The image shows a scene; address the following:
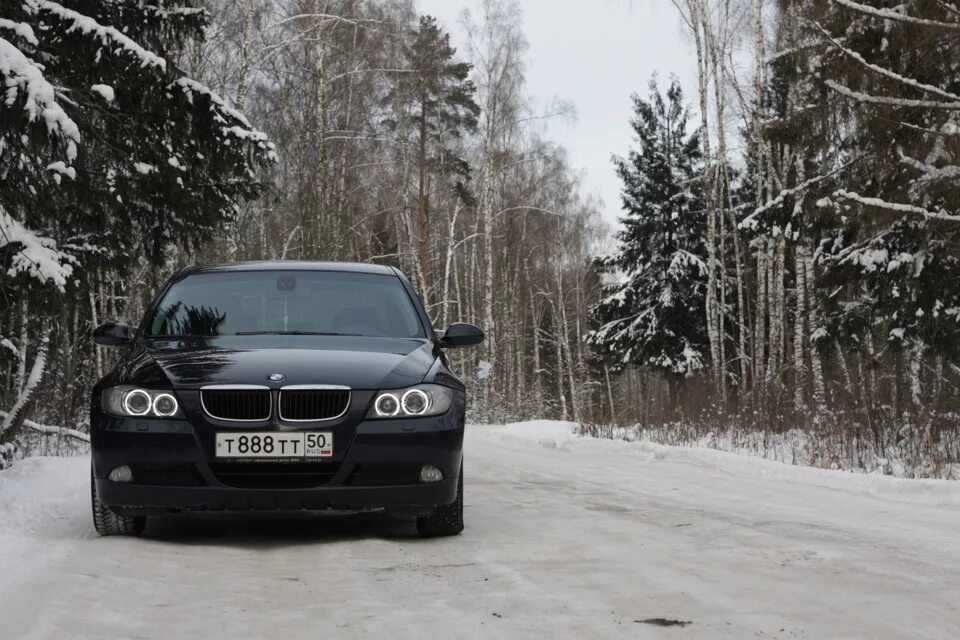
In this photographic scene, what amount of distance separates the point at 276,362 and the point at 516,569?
175 centimetres

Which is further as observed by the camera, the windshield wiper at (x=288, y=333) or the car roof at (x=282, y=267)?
the car roof at (x=282, y=267)

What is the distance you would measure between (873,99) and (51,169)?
790cm

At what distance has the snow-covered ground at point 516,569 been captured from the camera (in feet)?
11.5

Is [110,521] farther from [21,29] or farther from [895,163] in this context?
[895,163]

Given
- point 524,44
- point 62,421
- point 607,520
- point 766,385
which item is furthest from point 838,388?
point 524,44

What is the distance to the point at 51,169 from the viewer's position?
764cm

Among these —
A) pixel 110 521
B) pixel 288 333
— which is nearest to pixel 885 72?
pixel 288 333

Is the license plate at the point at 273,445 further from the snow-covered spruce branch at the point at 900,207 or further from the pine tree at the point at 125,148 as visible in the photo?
the snow-covered spruce branch at the point at 900,207

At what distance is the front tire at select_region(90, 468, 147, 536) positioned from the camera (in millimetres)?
5523

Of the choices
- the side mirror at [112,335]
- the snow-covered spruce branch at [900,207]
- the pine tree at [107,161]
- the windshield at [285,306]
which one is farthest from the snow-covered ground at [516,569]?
Answer: the snow-covered spruce branch at [900,207]

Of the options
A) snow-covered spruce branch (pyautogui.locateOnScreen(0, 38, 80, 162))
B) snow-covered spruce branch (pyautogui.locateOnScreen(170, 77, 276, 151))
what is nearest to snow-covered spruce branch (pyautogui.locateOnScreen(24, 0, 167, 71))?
snow-covered spruce branch (pyautogui.locateOnScreen(170, 77, 276, 151))

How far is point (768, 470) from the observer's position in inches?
388

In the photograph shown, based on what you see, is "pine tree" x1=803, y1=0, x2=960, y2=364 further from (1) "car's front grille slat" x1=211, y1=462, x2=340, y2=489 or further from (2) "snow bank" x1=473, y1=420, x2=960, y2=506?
(1) "car's front grille slat" x1=211, y1=462, x2=340, y2=489

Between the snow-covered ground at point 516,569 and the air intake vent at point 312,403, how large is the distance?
65 cm
